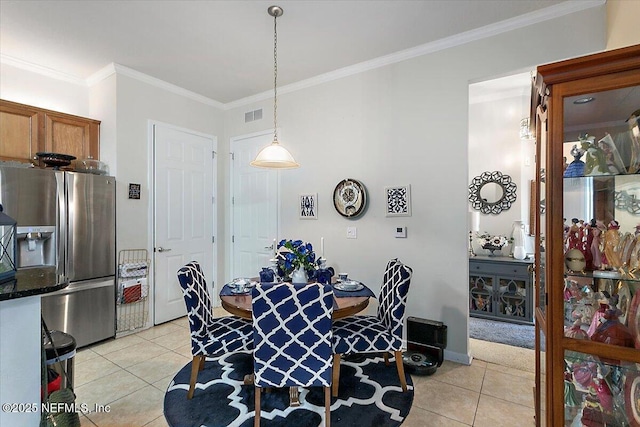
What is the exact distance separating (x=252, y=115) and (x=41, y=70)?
2345 millimetres

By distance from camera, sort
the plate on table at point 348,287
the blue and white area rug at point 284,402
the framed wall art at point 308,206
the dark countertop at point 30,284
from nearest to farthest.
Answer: the dark countertop at point 30,284 < the blue and white area rug at point 284,402 < the plate on table at point 348,287 < the framed wall art at point 308,206

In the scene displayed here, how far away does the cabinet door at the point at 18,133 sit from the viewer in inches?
117

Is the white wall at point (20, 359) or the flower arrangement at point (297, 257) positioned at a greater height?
the flower arrangement at point (297, 257)

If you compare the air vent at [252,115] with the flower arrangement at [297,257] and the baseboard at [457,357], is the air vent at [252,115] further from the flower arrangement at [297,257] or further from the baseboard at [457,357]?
the baseboard at [457,357]

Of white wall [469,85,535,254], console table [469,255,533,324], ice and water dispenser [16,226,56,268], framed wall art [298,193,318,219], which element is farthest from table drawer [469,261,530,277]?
ice and water dispenser [16,226,56,268]

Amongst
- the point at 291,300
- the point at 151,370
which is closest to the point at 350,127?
the point at 291,300

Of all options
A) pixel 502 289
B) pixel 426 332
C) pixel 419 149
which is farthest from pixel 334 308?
pixel 502 289

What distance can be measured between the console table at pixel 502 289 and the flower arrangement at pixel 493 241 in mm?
150

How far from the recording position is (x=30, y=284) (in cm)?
118

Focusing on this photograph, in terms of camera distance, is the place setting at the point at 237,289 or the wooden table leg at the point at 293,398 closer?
the wooden table leg at the point at 293,398

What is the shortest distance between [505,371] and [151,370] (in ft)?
10.2

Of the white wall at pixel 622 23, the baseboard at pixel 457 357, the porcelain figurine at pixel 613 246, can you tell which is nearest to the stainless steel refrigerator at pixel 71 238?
the baseboard at pixel 457 357

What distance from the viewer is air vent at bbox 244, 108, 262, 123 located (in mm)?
4230

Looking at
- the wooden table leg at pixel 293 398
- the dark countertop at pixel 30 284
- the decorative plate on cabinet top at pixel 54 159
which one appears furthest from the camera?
the decorative plate on cabinet top at pixel 54 159
